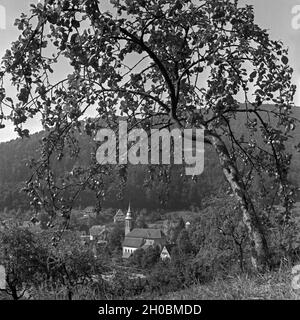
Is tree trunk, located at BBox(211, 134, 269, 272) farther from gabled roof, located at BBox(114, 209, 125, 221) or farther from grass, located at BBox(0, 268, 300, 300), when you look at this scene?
gabled roof, located at BBox(114, 209, 125, 221)

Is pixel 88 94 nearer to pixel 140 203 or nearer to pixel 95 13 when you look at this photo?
pixel 95 13

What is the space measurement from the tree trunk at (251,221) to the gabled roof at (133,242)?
3430 inches

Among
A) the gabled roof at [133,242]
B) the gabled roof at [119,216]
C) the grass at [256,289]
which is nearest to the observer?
the grass at [256,289]

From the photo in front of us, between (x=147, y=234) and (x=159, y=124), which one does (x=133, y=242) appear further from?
(x=159, y=124)

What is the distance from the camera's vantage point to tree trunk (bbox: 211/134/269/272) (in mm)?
5688

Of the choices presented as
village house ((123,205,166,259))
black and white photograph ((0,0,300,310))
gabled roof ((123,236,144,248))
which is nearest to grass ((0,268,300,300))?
black and white photograph ((0,0,300,310))

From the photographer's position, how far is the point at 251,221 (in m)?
5.83

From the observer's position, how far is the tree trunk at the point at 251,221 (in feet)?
18.7

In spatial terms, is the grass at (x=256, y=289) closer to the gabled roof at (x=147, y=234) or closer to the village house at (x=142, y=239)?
the village house at (x=142, y=239)

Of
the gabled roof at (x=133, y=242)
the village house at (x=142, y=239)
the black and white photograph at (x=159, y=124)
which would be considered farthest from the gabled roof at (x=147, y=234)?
the black and white photograph at (x=159, y=124)

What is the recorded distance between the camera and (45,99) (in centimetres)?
527
